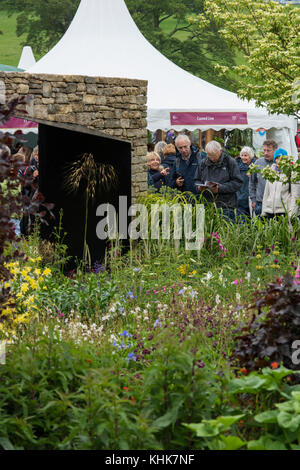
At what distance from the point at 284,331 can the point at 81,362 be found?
1.14 m

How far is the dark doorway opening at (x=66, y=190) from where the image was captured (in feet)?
28.6

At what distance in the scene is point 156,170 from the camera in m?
10.1

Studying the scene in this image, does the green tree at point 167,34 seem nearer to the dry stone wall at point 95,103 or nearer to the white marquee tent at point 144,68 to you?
the white marquee tent at point 144,68

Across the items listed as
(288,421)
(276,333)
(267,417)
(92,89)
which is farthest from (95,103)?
(288,421)

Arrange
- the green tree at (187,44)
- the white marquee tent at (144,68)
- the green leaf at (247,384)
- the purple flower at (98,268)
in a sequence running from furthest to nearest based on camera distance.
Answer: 1. the green tree at (187,44)
2. the white marquee tent at (144,68)
3. the purple flower at (98,268)
4. the green leaf at (247,384)

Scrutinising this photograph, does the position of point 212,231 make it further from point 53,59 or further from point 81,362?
point 53,59

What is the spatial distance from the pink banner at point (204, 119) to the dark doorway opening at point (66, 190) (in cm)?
424

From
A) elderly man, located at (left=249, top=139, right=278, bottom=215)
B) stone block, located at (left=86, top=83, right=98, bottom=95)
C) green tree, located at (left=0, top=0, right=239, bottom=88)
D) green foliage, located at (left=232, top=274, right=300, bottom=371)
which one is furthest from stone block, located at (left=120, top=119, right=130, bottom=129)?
green tree, located at (left=0, top=0, right=239, bottom=88)

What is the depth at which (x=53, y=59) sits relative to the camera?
43.2 feet

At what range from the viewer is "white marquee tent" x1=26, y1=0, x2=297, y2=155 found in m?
13.0

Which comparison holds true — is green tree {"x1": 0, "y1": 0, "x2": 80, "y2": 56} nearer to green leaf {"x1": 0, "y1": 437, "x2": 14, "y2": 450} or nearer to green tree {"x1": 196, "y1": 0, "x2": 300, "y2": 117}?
green tree {"x1": 196, "y1": 0, "x2": 300, "y2": 117}

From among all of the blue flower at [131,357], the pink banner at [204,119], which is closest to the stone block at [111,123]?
the pink banner at [204,119]

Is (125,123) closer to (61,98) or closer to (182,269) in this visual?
(61,98)

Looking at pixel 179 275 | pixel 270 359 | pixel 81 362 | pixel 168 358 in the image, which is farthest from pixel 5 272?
pixel 179 275
